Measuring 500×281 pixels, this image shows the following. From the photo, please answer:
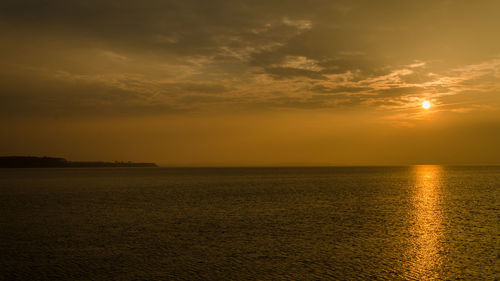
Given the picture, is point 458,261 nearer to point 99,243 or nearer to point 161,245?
point 161,245

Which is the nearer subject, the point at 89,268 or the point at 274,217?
the point at 89,268

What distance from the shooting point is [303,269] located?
21766 mm

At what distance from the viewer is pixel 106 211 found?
50.1m

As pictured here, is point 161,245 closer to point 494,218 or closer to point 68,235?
point 68,235

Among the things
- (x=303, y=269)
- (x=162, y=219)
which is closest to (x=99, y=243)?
(x=162, y=219)

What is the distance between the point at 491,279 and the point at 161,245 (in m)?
21.8

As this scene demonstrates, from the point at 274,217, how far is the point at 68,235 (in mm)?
22161

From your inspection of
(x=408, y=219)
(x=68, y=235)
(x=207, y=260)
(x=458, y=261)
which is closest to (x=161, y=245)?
(x=207, y=260)

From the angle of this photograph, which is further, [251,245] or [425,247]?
[251,245]

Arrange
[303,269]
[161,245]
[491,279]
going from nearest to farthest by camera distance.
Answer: [491,279] < [303,269] < [161,245]

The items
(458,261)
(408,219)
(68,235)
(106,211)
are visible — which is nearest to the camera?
(458,261)

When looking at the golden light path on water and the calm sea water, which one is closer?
the golden light path on water

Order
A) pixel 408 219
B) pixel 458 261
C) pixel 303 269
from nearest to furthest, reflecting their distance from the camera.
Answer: pixel 303 269 < pixel 458 261 < pixel 408 219

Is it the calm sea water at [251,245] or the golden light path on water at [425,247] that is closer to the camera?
the golden light path on water at [425,247]
